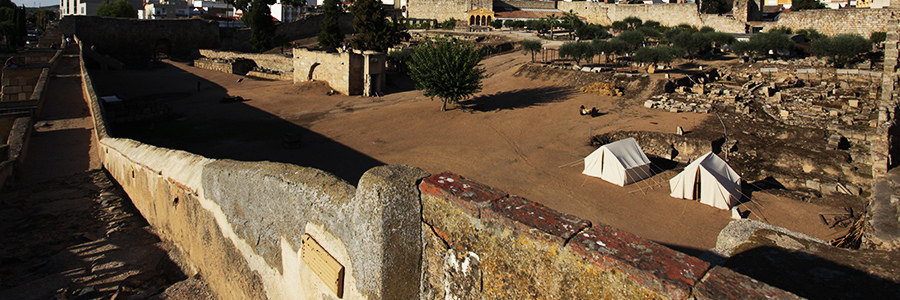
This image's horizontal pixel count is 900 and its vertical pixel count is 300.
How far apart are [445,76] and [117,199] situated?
16786mm

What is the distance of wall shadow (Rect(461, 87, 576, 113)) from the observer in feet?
83.2

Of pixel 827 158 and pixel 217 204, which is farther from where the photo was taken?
pixel 827 158

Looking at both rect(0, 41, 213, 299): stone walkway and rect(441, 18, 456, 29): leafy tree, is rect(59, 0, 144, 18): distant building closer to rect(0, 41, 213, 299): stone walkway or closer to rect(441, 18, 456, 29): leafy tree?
rect(441, 18, 456, 29): leafy tree

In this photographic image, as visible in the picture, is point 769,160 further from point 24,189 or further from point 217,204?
point 24,189

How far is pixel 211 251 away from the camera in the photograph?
217 inches

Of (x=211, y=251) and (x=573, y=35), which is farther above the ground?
(x=573, y=35)

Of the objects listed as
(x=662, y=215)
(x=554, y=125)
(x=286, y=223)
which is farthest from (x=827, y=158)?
(x=286, y=223)

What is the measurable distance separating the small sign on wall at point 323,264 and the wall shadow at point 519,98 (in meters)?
20.8

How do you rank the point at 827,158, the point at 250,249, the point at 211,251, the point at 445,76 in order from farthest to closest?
the point at 445,76 → the point at 827,158 → the point at 211,251 → the point at 250,249

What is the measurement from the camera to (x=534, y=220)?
321 centimetres

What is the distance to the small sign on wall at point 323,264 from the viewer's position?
3.99 m

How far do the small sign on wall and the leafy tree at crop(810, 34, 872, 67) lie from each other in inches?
1301

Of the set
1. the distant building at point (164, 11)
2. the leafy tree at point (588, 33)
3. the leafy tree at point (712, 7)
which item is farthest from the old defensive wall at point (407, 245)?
the distant building at point (164, 11)

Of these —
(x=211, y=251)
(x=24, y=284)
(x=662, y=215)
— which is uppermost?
A: (x=211, y=251)
